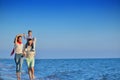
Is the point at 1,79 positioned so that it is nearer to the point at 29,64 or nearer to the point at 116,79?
the point at 29,64

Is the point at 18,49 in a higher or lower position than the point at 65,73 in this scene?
higher

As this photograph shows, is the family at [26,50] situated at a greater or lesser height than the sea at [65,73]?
greater

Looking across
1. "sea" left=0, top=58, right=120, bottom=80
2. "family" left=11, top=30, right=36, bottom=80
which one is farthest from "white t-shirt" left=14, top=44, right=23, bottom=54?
"sea" left=0, top=58, right=120, bottom=80

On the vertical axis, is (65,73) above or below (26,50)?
below

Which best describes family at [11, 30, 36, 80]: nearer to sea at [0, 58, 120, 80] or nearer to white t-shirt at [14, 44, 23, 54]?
white t-shirt at [14, 44, 23, 54]

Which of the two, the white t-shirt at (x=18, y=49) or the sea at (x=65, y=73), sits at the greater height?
the white t-shirt at (x=18, y=49)

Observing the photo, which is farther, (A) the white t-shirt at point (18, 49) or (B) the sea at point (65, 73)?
(B) the sea at point (65, 73)

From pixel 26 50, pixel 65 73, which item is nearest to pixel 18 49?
pixel 26 50

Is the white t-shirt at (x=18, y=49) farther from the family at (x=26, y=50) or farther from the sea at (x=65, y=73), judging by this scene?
the sea at (x=65, y=73)

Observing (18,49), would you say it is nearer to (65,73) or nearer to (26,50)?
(26,50)

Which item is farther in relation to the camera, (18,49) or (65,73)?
(65,73)

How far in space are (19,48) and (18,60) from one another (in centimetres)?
47

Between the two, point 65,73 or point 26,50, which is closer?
point 26,50

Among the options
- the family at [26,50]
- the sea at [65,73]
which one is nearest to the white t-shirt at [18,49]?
the family at [26,50]
